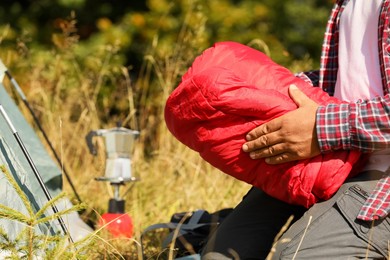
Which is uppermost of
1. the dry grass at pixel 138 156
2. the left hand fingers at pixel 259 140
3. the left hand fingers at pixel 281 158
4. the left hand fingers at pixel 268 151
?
the left hand fingers at pixel 259 140

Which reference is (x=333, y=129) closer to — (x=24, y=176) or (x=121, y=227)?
(x=24, y=176)

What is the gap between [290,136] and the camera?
224 centimetres

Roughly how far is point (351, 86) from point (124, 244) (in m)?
1.17

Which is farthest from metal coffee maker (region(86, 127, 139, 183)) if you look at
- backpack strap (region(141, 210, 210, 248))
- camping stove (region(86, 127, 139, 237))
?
backpack strap (region(141, 210, 210, 248))

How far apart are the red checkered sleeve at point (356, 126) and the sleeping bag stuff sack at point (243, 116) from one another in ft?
0.15

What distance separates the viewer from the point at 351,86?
2.38 metres

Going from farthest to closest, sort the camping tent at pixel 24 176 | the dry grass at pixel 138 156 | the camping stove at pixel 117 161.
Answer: the dry grass at pixel 138 156 < the camping stove at pixel 117 161 < the camping tent at pixel 24 176

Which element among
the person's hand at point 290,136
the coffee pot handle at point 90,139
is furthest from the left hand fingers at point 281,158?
the coffee pot handle at point 90,139

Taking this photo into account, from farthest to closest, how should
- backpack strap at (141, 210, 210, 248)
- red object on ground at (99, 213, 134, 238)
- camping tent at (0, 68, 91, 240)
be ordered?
red object on ground at (99, 213, 134, 238) < backpack strap at (141, 210, 210, 248) < camping tent at (0, 68, 91, 240)

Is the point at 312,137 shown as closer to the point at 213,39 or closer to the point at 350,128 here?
the point at 350,128

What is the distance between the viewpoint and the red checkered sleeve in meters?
2.19

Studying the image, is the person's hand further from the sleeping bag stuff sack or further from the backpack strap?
the backpack strap

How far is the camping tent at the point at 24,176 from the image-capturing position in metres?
2.56

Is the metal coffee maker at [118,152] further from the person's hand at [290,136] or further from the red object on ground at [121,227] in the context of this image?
the person's hand at [290,136]
